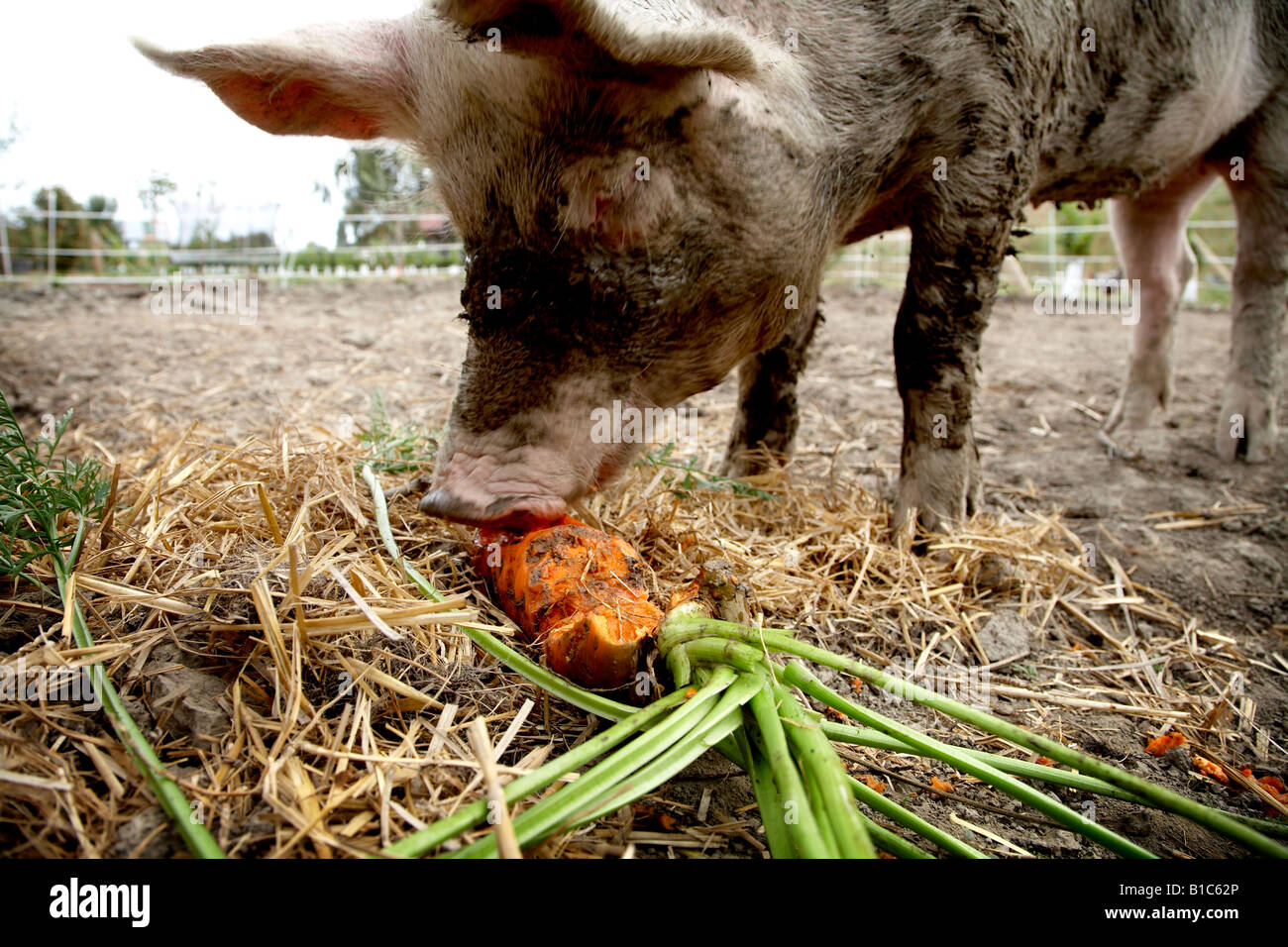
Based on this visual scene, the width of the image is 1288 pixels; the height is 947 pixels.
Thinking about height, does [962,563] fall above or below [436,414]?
below

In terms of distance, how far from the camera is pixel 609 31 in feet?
4.55

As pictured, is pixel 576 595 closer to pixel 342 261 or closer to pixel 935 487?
pixel 935 487

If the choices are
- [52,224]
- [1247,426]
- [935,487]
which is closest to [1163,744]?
[935,487]

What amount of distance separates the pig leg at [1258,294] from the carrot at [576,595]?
149 inches

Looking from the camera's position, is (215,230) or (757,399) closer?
(757,399)

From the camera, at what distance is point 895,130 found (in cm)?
237

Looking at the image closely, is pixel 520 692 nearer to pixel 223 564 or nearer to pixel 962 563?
pixel 223 564

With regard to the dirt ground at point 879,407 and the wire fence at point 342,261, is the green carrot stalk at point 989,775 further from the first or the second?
the wire fence at point 342,261

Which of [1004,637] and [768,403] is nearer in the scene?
Result: [1004,637]

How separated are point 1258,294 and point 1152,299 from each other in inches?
25.2
